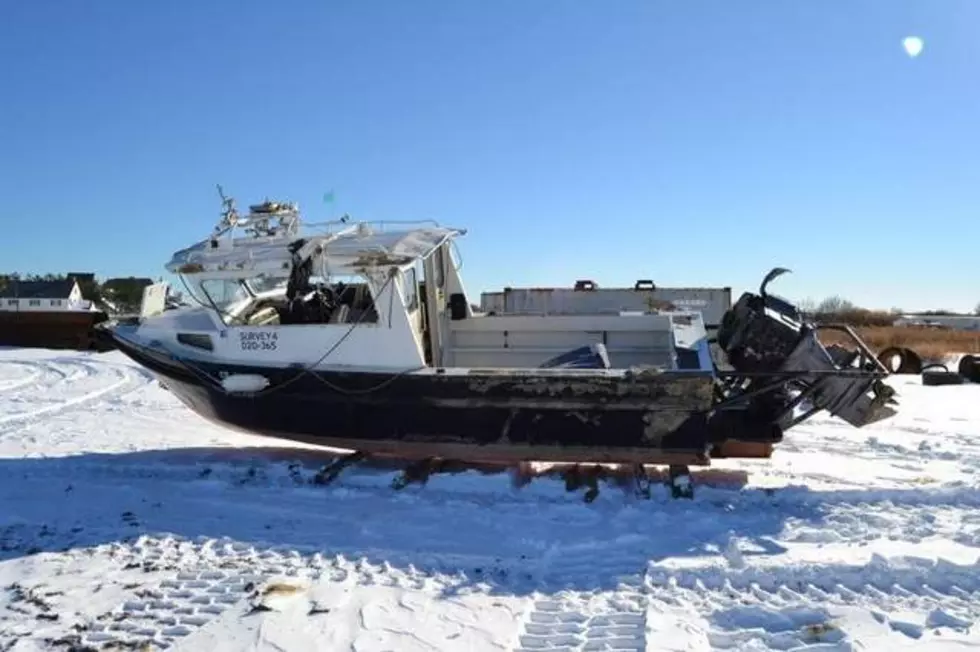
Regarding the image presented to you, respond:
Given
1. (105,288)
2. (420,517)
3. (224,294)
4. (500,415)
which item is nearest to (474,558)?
(420,517)

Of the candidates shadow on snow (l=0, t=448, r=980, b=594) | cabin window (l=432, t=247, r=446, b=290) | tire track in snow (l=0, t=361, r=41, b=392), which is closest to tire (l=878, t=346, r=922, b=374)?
cabin window (l=432, t=247, r=446, b=290)

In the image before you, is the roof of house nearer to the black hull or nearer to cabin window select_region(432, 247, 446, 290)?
cabin window select_region(432, 247, 446, 290)

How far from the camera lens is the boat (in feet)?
24.1

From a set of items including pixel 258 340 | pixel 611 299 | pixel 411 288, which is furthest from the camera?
pixel 611 299

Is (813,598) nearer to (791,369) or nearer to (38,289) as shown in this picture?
(791,369)

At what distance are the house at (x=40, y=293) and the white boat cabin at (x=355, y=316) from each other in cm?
6054

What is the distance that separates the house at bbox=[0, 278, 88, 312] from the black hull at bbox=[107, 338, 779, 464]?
62156 millimetres

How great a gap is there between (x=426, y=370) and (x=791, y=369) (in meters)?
3.28

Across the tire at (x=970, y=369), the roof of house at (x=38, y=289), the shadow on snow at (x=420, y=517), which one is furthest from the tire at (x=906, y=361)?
the roof of house at (x=38, y=289)

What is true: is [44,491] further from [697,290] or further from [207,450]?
[697,290]

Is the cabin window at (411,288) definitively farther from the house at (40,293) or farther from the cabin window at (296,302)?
the house at (40,293)

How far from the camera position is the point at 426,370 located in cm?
773

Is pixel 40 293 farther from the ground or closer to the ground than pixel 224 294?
farther from the ground

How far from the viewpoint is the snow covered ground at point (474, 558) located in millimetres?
4398
